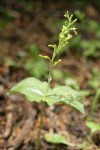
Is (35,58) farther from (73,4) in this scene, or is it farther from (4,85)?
(73,4)

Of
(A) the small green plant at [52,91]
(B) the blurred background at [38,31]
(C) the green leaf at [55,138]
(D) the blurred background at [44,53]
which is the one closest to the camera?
(A) the small green plant at [52,91]

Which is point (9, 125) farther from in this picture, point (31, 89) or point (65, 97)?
point (65, 97)

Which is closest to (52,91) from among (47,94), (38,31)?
(47,94)

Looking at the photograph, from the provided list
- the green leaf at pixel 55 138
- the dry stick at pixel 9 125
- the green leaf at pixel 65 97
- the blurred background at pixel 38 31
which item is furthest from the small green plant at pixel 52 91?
the blurred background at pixel 38 31

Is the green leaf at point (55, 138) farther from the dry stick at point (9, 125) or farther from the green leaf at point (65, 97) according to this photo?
the green leaf at point (65, 97)

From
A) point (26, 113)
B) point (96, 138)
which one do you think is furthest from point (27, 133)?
point (96, 138)

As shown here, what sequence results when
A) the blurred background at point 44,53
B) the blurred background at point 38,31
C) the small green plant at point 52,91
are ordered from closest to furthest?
1. the small green plant at point 52,91
2. the blurred background at point 44,53
3. the blurred background at point 38,31

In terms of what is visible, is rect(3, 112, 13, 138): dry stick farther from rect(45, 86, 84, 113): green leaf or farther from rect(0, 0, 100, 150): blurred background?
rect(45, 86, 84, 113): green leaf
